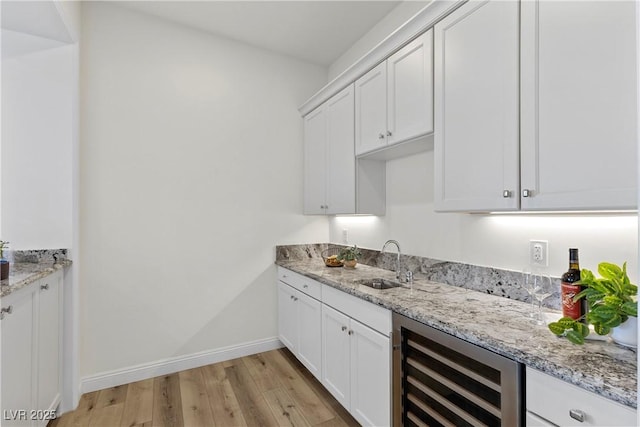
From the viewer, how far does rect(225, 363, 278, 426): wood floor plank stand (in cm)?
205

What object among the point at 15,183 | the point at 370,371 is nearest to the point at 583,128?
the point at 370,371

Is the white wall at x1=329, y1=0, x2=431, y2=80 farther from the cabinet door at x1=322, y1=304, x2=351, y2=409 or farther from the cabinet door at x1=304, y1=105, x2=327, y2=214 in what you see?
the cabinet door at x1=322, y1=304, x2=351, y2=409

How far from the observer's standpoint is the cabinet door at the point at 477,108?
1.37 m

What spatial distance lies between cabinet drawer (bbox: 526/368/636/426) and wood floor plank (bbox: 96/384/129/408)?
8.41 feet

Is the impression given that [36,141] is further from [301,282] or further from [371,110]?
[371,110]

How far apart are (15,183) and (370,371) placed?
8.29 ft

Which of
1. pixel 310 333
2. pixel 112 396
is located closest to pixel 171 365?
pixel 112 396

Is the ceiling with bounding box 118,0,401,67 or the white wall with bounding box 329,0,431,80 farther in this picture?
the ceiling with bounding box 118,0,401,67

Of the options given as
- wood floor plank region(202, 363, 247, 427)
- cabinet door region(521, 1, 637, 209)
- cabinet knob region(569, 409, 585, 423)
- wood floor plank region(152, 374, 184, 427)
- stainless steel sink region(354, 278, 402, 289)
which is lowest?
wood floor plank region(152, 374, 184, 427)

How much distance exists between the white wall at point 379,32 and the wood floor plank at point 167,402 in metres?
3.15

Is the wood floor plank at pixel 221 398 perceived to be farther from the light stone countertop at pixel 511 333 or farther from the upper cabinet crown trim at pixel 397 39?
the upper cabinet crown trim at pixel 397 39

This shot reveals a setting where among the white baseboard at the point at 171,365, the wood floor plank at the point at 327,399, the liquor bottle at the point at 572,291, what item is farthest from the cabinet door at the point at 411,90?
the white baseboard at the point at 171,365

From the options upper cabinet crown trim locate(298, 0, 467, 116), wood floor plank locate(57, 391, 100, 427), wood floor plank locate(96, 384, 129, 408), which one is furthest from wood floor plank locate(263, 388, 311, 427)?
upper cabinet crown trim locate(298, 0, 467, 116)

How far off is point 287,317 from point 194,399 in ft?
3.09
